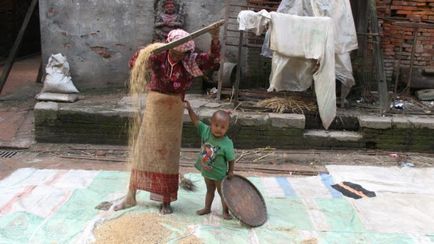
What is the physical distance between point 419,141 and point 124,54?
15.5 ft

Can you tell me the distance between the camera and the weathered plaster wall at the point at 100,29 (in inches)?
307

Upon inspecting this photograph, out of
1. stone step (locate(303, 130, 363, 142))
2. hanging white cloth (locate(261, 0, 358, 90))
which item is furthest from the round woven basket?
hanging white cloth (locate(261, 0, 358, 90))

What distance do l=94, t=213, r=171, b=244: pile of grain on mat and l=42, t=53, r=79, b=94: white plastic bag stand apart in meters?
3.77

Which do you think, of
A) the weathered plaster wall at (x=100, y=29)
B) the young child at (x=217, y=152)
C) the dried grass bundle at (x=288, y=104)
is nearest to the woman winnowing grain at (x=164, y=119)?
the young child at (x=217, y=152)

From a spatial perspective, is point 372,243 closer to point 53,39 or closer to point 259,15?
point 259,15

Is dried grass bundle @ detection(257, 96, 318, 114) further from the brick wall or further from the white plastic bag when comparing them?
the white plastic bag

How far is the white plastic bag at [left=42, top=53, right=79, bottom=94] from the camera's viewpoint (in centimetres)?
730

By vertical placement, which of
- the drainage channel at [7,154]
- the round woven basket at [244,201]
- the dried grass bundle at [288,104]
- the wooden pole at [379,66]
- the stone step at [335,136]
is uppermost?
the wooden pole at [379,66]

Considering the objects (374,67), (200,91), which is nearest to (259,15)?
(200,91)

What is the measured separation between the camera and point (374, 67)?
7.72m

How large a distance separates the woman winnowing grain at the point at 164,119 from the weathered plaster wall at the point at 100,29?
12.5 ft

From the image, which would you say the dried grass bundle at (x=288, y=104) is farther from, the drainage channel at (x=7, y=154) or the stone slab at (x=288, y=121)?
the drainage channel at (x=7, y=154)

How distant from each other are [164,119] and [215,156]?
1.81ft

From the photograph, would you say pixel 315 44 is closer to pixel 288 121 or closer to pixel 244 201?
pixel 288 121
